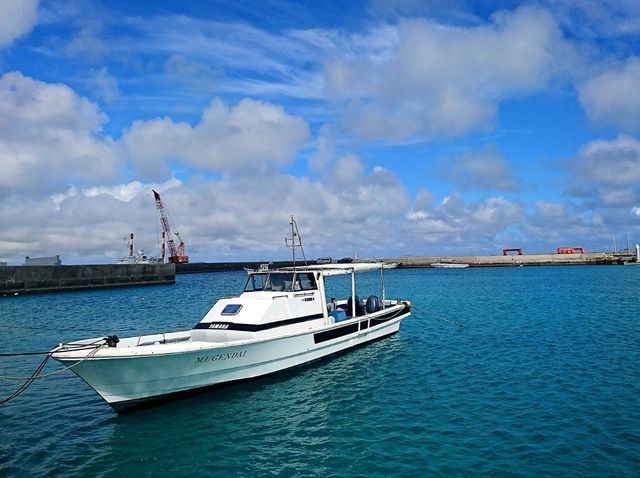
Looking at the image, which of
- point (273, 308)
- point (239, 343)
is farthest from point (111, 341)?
point (273, 308)

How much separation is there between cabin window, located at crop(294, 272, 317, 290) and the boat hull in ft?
6.79

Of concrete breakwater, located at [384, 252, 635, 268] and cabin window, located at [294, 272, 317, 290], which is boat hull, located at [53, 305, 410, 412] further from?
concrete breakwater, located at [384, 252, 635, 268]

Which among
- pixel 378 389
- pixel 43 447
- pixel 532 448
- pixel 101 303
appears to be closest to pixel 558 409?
pixel 532 448

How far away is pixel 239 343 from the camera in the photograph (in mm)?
15930

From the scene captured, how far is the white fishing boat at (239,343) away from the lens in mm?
13648

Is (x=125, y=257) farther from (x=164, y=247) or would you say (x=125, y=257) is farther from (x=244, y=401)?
(x=244, y=401)

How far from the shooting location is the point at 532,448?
36.2 ft

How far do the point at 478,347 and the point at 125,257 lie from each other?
118 meters

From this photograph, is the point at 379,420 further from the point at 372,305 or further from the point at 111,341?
the point at 372,305

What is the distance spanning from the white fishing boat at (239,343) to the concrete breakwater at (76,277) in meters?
51.6

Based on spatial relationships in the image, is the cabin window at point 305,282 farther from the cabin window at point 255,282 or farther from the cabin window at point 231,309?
the cabin window at point 231,309

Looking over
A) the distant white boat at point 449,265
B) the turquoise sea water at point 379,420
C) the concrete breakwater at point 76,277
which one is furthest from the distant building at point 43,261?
the distant white boat at point 449,265

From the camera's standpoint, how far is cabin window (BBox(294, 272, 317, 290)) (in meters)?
20.2

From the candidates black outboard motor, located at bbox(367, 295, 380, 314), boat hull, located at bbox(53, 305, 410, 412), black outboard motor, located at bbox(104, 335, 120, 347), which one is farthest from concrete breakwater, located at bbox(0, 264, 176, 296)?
boat hull, located at bbox(53, 305, 410, 412)
